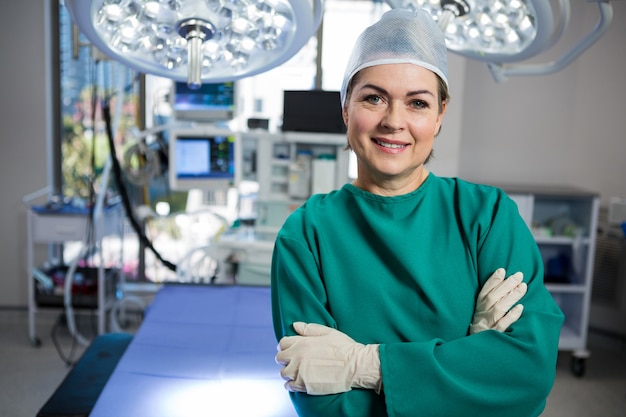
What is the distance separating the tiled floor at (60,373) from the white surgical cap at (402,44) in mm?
A: 2506

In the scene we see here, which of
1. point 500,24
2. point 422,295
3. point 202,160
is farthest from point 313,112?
point 422,295

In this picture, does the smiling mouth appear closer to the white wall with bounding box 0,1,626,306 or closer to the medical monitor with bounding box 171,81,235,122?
the medical monitor with bounding box 171,81,235,122

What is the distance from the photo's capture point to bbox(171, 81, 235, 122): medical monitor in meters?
3.23

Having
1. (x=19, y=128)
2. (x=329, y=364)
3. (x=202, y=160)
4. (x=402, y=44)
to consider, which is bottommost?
(x=329, y=364)

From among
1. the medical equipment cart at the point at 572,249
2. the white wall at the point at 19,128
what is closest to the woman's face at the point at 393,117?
the medical equipment cart at the point at 572,249

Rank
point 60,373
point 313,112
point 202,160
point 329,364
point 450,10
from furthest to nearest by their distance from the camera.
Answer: point 60,373, point 202,160, point 313,112, point 450,10, point 329,364

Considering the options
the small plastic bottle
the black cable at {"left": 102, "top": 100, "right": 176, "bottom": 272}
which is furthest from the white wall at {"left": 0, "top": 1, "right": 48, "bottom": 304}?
the small plastic bottle

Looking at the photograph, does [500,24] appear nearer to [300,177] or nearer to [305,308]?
[305,308]

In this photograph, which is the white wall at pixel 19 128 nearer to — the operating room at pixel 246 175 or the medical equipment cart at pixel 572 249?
the operating room at pixel 246 175

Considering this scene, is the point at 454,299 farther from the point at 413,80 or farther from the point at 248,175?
the point at 248,175

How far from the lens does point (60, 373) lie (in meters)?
3.36

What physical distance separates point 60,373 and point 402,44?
3.01 m

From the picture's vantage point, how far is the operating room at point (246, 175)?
316 cm

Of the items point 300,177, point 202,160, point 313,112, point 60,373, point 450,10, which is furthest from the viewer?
point 60,373
